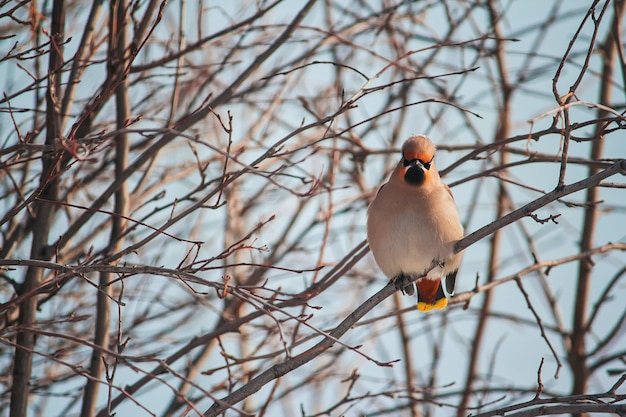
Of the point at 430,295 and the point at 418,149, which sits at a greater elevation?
A: the point at 418,149

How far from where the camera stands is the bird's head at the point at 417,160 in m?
4.33

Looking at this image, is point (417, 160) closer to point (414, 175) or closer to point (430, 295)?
point (414, 175)

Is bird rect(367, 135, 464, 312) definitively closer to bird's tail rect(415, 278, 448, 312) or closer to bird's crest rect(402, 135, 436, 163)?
bird's crest rect(402, 135, 436, 163)

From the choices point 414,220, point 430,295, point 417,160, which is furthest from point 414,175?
point 430,295

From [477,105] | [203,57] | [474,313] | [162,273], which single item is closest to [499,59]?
[477,105]

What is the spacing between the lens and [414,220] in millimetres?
4414

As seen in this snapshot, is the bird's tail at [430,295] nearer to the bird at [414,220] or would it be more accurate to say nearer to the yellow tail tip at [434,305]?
the yellow tail tip at [434,305]

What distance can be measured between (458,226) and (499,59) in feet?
8.54

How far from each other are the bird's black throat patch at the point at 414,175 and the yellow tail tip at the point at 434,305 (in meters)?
0.86

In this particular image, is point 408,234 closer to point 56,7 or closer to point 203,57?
point 56,7

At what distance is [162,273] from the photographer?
101 inches

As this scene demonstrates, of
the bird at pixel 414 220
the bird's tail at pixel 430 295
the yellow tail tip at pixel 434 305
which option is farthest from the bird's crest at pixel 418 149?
the yellow tail tip at pixel 434 305

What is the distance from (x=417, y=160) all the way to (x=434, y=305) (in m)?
1.04

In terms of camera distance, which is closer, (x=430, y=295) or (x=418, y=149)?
(x=418, y=149)
